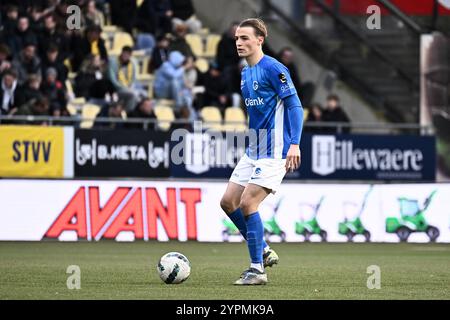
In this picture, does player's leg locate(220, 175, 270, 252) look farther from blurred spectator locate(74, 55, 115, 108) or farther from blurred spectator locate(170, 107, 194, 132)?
blurred spectator locate(74, 55, 115, 108)

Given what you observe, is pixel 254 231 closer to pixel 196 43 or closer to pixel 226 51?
pixel 226 51

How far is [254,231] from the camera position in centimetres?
1148

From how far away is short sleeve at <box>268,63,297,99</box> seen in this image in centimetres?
1138

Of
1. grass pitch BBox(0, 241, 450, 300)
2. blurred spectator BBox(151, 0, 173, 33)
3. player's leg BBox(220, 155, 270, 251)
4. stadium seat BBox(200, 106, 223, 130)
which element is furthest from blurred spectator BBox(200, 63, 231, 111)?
player's leg BBox(220, 155, 270, 251)

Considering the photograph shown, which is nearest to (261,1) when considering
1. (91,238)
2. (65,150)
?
(65,150)

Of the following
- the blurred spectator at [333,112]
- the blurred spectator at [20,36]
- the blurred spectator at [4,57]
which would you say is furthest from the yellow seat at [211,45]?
the blurred spectator at [4,57]

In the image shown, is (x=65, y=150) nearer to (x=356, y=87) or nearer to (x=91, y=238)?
(x=91, y=238)

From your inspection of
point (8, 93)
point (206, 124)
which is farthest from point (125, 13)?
point (8, 93)

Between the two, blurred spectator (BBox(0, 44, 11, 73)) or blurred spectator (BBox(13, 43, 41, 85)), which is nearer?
blurred spectator (BBox(0, 44, 11, 73))

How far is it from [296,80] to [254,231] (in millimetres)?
13037

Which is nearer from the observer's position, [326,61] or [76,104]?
[76,104]

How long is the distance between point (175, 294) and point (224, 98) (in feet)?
44.6

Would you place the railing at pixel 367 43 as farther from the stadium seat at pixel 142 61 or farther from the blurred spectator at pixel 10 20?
the blurred spectator at pixel 10 20

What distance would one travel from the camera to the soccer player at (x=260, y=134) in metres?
11.4
